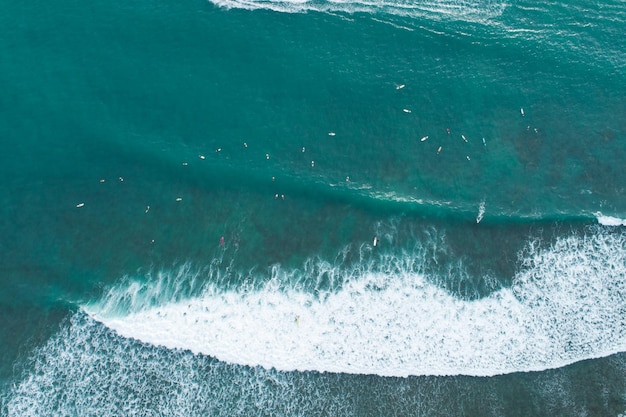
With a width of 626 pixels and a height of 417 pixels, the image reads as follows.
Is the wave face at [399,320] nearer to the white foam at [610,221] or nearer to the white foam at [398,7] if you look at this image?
the white foam at [610,221]

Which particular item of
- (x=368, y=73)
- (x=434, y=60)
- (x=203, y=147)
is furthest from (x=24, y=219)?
(x=434, y=60)

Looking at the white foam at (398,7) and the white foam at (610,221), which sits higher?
the white foam at (398,7)

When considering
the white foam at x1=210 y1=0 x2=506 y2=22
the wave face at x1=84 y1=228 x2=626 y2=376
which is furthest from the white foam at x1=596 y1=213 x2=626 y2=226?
the white foam at x1=210 y1=0 x2=506 y2=22

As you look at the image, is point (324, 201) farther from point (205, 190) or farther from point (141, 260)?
point (141, 260)

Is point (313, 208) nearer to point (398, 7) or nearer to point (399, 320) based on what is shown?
point (399, 320)

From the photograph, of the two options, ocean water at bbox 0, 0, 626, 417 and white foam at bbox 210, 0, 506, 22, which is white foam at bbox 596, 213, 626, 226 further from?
white foam at bbox 210, 0, 506, 22

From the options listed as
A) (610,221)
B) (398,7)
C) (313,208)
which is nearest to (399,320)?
(313,208)

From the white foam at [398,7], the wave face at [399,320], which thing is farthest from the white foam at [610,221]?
the white foam at [398,7]

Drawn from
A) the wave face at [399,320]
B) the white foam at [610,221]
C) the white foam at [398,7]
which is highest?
the white foam at [398,7]
